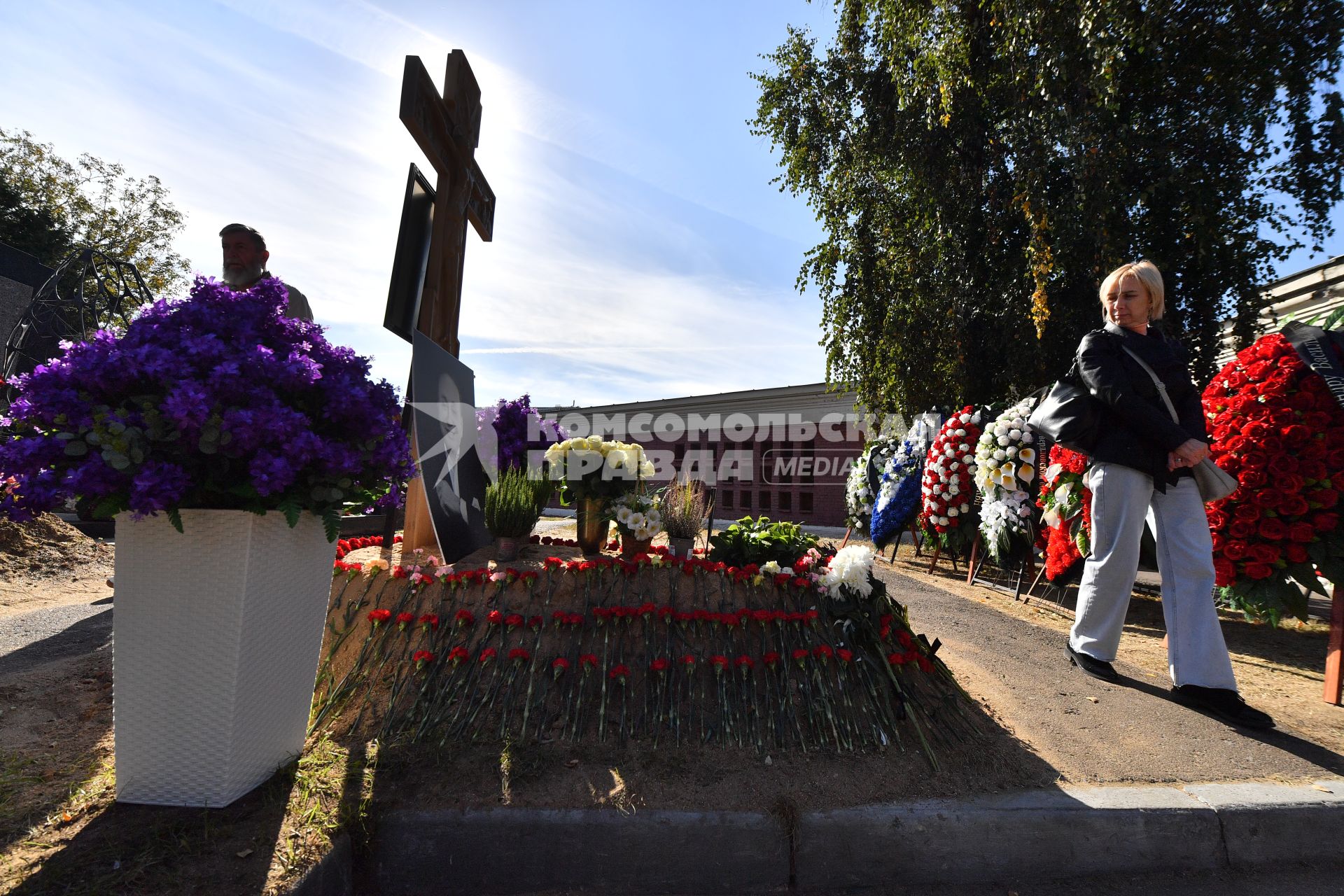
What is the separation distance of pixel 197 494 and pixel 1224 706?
3.81 m

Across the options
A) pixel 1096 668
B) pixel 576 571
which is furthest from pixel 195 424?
pixel 1096 668

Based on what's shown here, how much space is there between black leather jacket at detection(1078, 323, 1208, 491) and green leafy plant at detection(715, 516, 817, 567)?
4.78 feet

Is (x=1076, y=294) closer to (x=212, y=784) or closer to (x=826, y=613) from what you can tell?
(x=826, y=613)

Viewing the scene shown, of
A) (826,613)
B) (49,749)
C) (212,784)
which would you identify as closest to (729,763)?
(826,613)

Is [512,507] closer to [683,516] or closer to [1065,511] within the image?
[683,516]

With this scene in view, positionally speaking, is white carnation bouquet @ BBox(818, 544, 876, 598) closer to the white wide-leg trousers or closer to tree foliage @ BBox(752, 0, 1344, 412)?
the white wide-leg trousers

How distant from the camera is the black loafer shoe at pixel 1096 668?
3.20m

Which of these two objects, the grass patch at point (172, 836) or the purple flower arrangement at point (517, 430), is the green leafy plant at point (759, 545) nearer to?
the grass patch at point (172, 836)

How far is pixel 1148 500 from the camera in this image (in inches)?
121

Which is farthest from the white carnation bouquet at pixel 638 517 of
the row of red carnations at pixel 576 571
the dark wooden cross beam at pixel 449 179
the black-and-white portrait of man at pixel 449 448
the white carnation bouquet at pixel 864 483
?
the white carnation bouquet at pixel 864 483

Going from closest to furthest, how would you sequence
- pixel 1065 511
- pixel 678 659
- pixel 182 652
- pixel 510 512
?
pixel 182 652, pixel 678 659, pixel 510 512, pixel 1065 511

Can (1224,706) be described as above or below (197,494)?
below

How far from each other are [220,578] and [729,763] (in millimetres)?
1628

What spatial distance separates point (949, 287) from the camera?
331 inches
